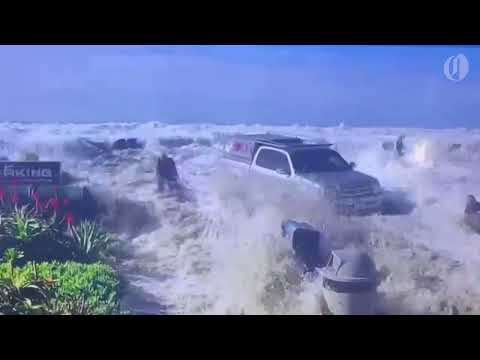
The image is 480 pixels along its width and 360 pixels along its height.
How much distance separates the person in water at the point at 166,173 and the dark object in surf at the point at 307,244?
24.0 inches

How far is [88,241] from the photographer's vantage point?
3146mm

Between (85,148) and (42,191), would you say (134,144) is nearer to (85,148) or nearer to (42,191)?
(85,148)

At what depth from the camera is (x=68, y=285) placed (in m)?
3.13

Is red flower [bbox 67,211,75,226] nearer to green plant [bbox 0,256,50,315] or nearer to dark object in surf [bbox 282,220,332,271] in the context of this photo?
green plant [bbox 0,256,50,315]

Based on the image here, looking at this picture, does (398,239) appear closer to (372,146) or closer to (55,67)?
(372,146)

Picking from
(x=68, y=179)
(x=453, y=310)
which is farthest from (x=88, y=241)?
(x=453, y=310)

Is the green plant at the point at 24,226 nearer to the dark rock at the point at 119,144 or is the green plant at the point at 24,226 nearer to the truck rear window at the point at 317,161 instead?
the dark rock at the point at 119,144

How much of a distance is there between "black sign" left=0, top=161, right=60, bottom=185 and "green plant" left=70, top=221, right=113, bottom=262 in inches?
11.0

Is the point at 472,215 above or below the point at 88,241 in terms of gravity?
above

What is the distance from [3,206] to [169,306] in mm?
992

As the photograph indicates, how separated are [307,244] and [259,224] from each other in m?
0.26

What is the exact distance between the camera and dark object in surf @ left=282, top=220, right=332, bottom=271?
3127 mm

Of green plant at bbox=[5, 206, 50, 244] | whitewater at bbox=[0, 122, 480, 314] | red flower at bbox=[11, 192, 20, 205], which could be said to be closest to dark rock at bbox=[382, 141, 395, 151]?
whitewater at bbox=[0, 122, 480, 314]
